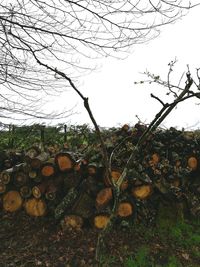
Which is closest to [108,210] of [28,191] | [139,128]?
[28,191]

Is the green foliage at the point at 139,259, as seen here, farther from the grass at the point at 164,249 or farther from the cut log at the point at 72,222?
the cut log at the point at 72,222

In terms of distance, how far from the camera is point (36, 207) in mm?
4645

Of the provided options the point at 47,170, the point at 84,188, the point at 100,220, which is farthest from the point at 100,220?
the point at 47,170

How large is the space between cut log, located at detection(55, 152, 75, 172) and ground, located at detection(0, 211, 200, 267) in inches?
24.9

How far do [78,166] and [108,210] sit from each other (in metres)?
0.64

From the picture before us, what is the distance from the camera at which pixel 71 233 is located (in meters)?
4.34

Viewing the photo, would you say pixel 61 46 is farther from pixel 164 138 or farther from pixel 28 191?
pixel 164 138

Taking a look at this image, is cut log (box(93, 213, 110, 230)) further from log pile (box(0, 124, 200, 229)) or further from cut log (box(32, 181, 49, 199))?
cut log (box(32, 181, 49, 199))

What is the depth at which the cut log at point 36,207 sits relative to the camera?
4629mm

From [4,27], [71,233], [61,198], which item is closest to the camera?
[4,27]

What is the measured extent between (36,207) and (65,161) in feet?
2.15

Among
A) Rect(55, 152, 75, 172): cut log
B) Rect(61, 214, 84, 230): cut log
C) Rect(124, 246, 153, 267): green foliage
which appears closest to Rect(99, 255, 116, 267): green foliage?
Rect(124, 246, 153, 267): green foliage

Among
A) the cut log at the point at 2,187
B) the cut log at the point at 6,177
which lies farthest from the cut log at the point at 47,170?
the cut log at the point at 2,187

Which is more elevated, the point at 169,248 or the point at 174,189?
the point at 174,189
